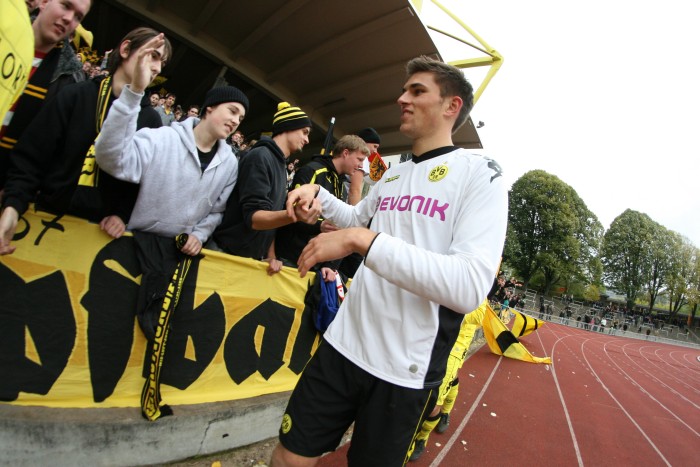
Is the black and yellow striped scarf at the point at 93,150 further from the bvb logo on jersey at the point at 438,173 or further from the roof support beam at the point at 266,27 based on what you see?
the roof support beam at the point at 266,27

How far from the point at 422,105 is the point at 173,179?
1.56 m

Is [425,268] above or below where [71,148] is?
below

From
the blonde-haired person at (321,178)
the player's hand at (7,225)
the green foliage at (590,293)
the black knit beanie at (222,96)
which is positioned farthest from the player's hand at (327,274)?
the green foliage at (590,293)

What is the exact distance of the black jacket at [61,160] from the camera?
178 centimetres

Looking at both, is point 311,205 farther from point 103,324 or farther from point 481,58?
point 481,58

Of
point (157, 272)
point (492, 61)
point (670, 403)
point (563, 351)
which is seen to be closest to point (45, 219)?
point (157, 272)

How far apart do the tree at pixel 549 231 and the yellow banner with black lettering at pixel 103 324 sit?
4162cm

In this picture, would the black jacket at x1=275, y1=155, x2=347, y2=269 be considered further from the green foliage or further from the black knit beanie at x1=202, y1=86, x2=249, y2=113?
the green foliage

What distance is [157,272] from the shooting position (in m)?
2.30

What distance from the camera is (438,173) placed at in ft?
4.98

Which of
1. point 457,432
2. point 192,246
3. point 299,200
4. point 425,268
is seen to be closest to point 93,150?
point 192,246

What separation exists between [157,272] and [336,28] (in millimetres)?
8923

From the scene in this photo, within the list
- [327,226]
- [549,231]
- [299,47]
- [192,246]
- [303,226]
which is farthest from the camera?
[549,231]

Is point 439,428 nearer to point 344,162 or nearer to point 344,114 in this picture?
point 344,162
